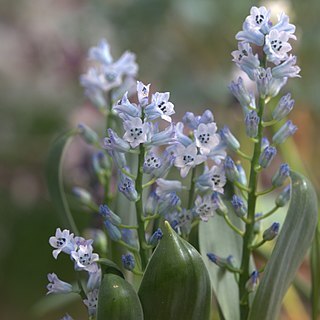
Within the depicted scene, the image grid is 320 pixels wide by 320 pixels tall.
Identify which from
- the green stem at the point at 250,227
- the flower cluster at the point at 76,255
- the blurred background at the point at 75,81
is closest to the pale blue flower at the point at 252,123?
the green stem at the point at 250,227

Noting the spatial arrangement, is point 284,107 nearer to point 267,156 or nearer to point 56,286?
point 267,156

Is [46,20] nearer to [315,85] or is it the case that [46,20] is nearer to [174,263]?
[315,85]

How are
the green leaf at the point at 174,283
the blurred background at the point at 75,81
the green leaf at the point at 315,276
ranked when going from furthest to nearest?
the blurred background at the point at 75,81 < the green leaf at the point at 315,276 < the green leaf at the point at 174,283

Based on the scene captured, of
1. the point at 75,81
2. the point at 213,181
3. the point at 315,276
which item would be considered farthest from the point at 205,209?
the point at 75,81

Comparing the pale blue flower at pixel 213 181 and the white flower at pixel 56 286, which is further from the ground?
the pale blue flower at pixel 213 181

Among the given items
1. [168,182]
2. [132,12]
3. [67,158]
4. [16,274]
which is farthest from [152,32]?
[168,182]

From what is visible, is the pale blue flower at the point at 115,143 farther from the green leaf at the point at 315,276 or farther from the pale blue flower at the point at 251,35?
the green leaf at the point at 315,276
